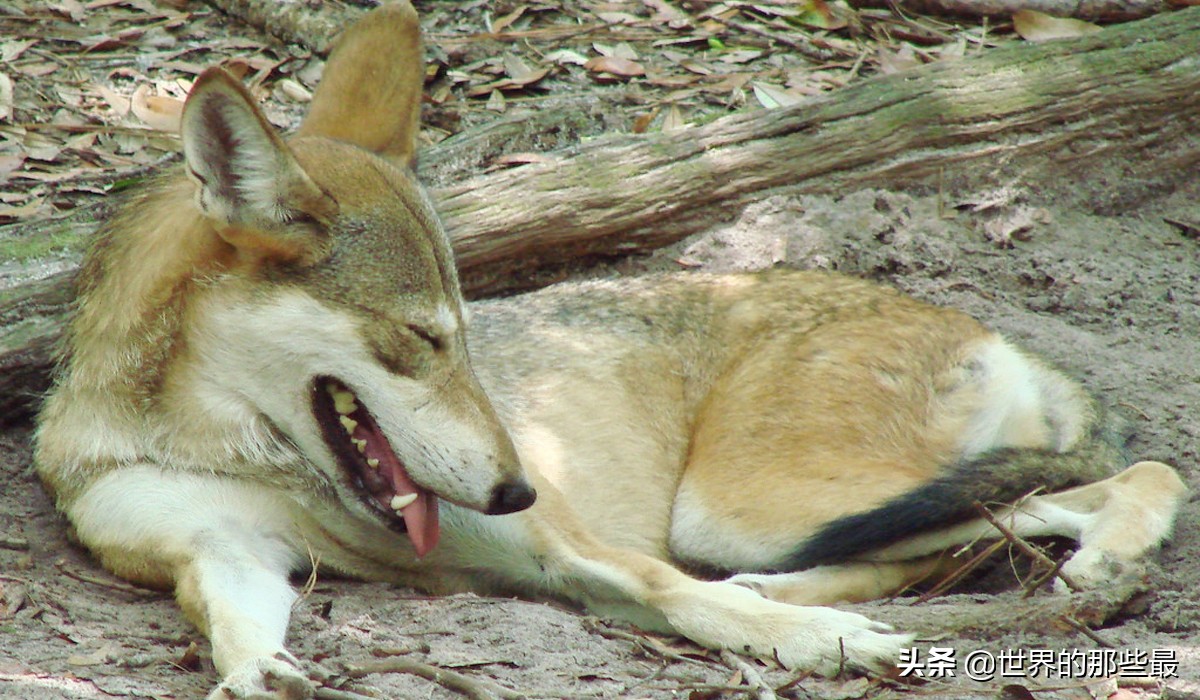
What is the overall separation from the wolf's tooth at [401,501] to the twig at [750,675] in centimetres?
112

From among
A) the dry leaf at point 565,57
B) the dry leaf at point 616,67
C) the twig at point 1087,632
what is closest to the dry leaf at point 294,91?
the dry leaf at point 565,57

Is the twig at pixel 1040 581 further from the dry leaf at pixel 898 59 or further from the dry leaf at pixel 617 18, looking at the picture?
the dry leaf at pixel 617 18

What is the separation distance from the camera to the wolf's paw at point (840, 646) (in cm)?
353

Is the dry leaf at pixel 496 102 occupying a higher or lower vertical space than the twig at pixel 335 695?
lower

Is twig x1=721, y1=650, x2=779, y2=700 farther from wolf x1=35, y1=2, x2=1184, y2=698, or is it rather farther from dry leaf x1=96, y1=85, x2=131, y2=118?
dry leaf x1=96, y1=85, x2=131, y2=118

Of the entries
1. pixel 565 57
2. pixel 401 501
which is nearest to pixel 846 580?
pixel 401 501

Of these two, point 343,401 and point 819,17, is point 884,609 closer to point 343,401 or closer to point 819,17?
point 343,401

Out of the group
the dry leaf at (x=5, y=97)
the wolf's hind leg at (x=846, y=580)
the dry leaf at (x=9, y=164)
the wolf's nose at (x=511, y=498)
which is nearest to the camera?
the wolf's nose at (x=511, y=498)

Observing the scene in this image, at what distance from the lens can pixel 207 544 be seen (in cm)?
377

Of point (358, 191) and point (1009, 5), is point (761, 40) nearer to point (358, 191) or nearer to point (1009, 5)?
point (1009, 5)

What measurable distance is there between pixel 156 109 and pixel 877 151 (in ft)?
13.9

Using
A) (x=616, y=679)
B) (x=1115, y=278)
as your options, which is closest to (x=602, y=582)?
(x=616, y=679)

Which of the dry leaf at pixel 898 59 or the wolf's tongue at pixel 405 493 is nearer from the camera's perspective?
the wolf's tongue at pixel 405 493

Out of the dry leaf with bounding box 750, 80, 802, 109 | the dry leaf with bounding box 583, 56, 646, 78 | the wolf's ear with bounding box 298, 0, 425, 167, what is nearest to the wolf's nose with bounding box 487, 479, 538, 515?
the wolf's ear with bounding box 298, 0, 425, 167
